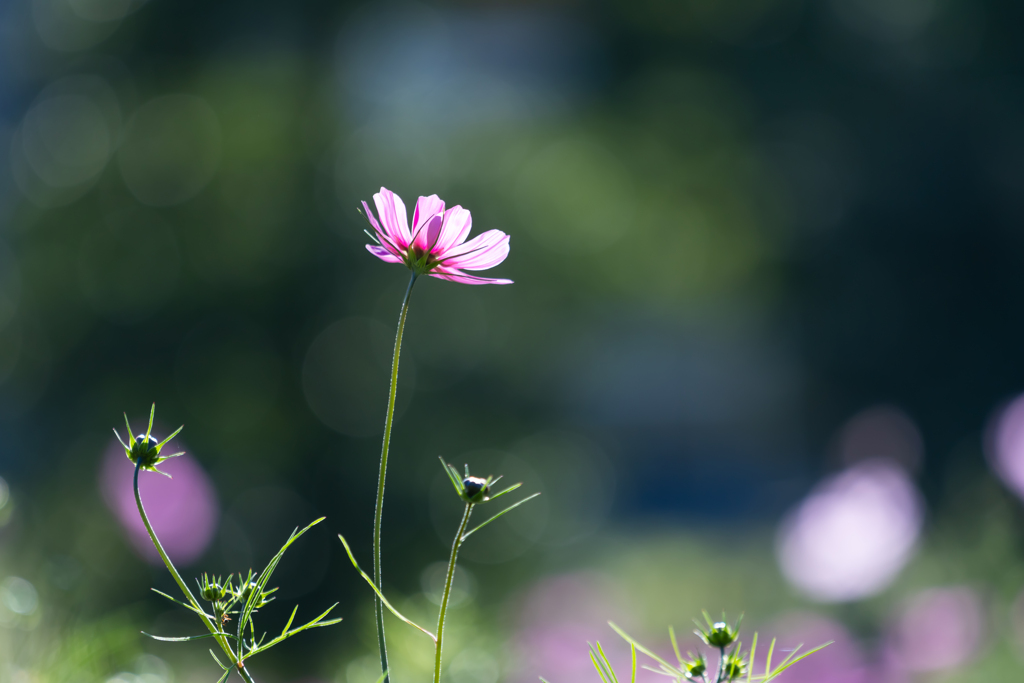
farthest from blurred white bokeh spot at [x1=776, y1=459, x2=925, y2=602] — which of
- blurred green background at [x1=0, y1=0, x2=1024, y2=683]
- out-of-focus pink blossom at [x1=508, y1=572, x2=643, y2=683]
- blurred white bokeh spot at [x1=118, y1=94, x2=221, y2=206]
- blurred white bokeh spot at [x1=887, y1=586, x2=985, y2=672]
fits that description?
blurred white bokeh spot at [x1=118, y1=94, x2=221, y2=206]

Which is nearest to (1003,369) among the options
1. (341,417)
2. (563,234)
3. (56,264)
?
(563,234)

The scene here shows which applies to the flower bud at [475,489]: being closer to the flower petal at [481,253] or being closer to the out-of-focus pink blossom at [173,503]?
the flower petal at [481,253]

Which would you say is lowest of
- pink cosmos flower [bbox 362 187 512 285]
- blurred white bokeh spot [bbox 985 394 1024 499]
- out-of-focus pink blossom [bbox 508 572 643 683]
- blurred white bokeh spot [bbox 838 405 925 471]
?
out-of-focus pink blossom [bbox 508 572 643 683]

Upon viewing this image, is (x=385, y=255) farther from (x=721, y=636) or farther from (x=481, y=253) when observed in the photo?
(x=721, y=636)

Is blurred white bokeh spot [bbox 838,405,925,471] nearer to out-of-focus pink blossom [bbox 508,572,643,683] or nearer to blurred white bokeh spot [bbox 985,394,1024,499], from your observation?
blurred white bokeh spot [bbox 985,394,1024,499]

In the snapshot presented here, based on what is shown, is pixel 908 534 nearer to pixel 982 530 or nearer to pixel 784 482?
pixel 982 530

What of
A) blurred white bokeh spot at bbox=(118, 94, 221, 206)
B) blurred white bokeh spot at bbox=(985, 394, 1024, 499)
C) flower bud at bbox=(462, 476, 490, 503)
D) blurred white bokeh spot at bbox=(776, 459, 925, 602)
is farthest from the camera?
blurred white bokeh spot at bbox=(118, 94, 221, 206)
